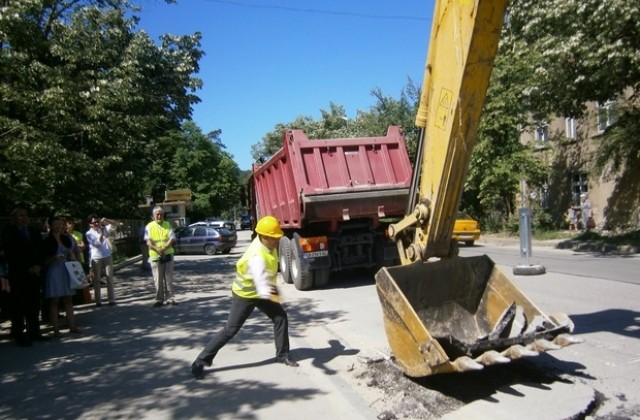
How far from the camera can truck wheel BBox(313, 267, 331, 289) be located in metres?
11.2

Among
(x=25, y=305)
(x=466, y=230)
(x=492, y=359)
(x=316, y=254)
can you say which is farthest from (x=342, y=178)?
(x=466, y=230)

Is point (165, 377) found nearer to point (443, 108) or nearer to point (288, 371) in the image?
point (288, 371)

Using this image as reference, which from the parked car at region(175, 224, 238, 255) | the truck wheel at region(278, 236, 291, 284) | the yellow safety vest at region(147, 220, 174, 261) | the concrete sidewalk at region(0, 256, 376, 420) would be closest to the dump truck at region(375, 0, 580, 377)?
the concrete sidewalk at region(0, 256, 376, 420)

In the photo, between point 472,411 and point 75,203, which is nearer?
point 472,411

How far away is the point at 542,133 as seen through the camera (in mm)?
27141

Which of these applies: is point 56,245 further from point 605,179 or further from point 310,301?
point 605,179

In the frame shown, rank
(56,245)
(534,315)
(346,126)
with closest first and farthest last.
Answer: (534,315) → (56,245) → (346,126)

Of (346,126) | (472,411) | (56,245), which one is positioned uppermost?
(346,126)

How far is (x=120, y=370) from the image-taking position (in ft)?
19.6

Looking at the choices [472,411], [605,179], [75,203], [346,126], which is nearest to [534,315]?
[472,411]

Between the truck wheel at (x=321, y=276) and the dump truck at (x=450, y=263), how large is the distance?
228 inches

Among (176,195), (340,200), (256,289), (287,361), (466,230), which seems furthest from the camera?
(176,195)

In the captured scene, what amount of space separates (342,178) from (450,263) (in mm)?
5828

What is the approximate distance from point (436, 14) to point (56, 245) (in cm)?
601
